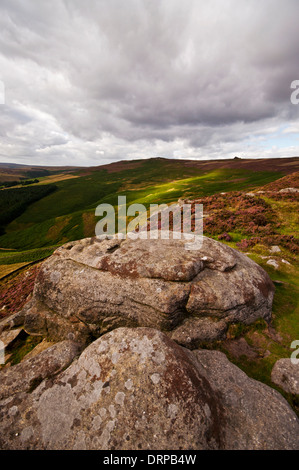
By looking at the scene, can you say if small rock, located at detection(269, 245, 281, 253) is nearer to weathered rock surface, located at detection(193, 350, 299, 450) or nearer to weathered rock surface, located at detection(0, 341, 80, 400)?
weathered rock surface, located at detection(193, 350, 299, 450)

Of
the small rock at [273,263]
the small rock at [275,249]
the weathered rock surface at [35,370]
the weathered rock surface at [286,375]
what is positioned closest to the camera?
the weathered rock surface at [35,370]

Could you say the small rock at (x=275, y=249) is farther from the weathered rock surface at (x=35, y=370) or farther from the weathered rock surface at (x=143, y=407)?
the weathered rock surface at (x=35, y=370)

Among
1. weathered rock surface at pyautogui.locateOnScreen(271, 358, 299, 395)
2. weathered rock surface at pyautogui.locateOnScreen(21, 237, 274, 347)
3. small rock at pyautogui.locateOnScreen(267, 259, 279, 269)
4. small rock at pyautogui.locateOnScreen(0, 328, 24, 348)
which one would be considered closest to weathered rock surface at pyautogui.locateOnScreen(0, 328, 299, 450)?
weathered rock surface at pyautogui.locateOnScreen(271, 358, 299, 395)

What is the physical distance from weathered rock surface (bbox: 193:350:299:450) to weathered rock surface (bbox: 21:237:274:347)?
2.88 meters

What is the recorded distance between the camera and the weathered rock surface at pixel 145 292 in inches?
483

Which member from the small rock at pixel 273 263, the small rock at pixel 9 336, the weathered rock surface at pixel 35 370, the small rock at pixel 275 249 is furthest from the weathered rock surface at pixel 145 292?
the small rock at pixel 275 249

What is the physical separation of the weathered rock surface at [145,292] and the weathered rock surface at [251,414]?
2.88m

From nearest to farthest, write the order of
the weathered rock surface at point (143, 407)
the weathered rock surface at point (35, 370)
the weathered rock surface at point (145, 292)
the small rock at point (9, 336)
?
the weathered rock surface at point (143, 407) → the weathered rock surface at point (35, 370) → the weathered rock surface at point (145, 292) → the small rock at point (9, 336)

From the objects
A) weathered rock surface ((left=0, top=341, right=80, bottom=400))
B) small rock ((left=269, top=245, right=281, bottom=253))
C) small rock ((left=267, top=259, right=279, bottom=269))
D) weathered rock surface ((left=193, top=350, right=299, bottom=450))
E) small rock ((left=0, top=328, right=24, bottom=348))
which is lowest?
small rock ((left=0, top=328, right=24, bottom=348))

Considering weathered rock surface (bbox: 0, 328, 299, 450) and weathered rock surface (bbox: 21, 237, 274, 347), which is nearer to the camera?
weathered rock surface (bbox: 0, 328, 299, 450)

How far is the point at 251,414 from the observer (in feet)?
25.2

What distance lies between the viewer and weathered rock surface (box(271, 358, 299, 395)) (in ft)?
31.5
